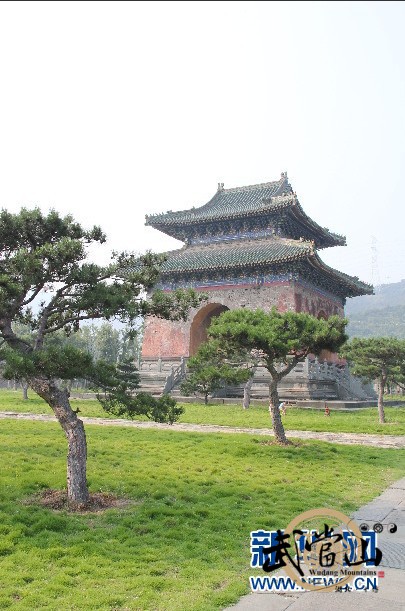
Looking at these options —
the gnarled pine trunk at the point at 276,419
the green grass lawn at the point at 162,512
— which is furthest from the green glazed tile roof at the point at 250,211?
the green grass lawn at the point at 162,512

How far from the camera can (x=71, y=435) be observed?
8875mm

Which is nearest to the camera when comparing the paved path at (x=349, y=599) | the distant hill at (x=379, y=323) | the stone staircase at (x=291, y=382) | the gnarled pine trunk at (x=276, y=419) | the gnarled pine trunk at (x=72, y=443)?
the paved path at (x=349, y=599)

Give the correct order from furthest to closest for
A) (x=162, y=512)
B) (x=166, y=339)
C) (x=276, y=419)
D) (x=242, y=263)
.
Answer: (x=166, y=339)
(x=242, y=263)
(x=276, y=419)
(x=162, y=512)

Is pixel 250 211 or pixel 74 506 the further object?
pixel 250 211

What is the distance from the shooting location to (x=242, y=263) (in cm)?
3212

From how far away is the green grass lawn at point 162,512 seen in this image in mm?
5691

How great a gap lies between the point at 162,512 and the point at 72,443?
1.82m

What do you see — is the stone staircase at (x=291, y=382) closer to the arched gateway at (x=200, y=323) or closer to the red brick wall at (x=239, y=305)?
the red brick wall at (x=239, y=305)

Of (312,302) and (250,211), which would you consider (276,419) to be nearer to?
(312,302)

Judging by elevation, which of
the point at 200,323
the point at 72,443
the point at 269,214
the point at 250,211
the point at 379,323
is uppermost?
the point at 379,323

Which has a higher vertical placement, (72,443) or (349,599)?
(72,443)

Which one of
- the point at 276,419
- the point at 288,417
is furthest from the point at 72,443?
the point at 288,417

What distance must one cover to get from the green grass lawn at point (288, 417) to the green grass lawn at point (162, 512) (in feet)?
14.1

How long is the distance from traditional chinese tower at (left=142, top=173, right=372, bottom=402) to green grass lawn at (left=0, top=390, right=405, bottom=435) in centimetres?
808
